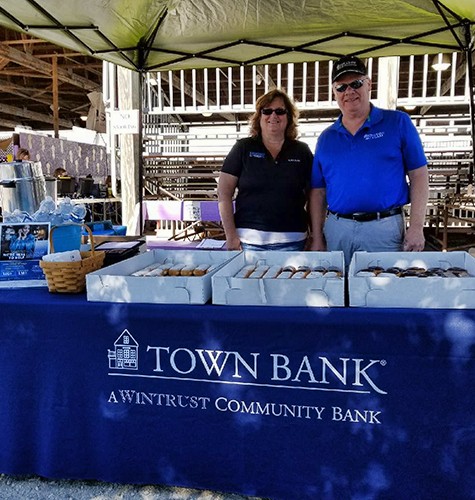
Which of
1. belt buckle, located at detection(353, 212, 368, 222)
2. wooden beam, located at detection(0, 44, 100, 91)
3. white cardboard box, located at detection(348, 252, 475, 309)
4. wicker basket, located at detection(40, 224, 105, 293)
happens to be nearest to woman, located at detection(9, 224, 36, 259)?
wicker basket, located at detection(40, 224, 105, 293)

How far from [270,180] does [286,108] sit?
1.43 ft

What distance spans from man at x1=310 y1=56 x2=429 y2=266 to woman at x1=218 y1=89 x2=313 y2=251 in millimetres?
215

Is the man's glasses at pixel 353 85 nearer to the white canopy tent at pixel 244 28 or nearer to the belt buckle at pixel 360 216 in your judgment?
the belt buckle at pixel 360 216

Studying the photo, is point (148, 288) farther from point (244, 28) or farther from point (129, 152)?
point (129, 152)

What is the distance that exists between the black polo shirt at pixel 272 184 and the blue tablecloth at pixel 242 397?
122 cm

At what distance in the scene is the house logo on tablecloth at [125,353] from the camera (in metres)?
1.66

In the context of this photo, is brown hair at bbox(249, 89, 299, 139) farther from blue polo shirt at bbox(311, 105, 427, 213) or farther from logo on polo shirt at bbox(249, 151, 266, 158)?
blue polo shirt at bbox(311, 105, 427, 213)

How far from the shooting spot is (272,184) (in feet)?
8.80

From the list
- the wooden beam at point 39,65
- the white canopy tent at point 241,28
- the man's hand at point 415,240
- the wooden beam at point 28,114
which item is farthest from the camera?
the wooden beam at point 28,114

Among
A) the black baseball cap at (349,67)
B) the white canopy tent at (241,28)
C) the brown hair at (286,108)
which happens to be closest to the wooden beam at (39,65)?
the white canopy tent at (241,28)

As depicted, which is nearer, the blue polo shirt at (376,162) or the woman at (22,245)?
the woman at (22,245)

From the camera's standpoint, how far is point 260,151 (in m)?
2.72

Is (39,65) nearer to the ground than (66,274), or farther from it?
farther from it

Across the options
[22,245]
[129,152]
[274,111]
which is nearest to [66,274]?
[22,245]
